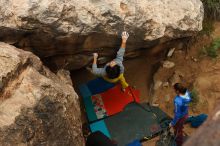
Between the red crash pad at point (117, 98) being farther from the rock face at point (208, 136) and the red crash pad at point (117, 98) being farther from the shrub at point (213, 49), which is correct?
the rock face at point (208, 136)

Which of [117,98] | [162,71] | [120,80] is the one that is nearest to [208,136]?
[120,80]

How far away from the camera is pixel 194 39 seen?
777 cm

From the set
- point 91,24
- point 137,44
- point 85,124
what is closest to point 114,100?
point 85,124

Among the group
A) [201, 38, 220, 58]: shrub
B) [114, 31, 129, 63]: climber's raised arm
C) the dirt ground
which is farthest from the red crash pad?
→ [201, 38, 220, 58]: shrub

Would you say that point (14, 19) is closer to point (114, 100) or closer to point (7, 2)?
point (7, 2)

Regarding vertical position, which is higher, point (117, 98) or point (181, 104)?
point (181, 104)

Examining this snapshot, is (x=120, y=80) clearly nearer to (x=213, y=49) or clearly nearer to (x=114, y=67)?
(x=114, y=67)

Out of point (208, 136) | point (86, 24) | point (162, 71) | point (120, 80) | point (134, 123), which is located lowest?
point (134, 123)

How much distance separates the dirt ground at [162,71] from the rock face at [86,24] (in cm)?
70

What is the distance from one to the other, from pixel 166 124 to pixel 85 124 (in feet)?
4.57

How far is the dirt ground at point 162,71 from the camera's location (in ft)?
24.2

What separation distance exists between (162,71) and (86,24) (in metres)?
2.40

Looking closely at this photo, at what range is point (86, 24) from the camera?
5.79 metres

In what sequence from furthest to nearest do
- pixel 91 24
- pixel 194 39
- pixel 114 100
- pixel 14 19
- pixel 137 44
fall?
pixel 194 39 < pixel 114 100 < pixel 137 44 < pixel 91 24 < pixel 14 19
